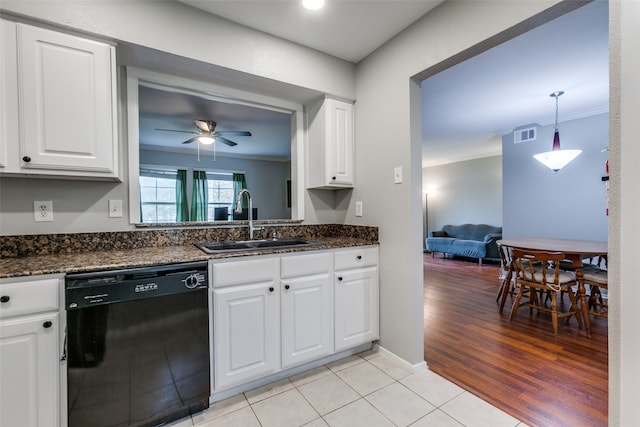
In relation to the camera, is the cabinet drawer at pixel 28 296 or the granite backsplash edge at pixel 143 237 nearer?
the cabinet drawer at pixel 28 296

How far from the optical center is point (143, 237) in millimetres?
1885

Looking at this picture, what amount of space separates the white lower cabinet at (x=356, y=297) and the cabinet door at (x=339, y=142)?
25.5 inches

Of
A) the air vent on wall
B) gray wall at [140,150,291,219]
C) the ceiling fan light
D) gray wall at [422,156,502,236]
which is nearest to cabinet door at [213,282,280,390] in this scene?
the ceiling fan light

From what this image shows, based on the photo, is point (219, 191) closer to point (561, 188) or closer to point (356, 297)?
point (356, 297)

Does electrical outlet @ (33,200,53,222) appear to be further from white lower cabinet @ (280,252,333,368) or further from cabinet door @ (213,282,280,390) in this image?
white lower cabinet @ (280,252,333,368)

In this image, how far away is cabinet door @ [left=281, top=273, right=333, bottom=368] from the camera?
1835 millimetres

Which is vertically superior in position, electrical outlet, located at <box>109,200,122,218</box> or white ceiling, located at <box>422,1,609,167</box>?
white ceiling, located at <box>422,1,609,167</box>

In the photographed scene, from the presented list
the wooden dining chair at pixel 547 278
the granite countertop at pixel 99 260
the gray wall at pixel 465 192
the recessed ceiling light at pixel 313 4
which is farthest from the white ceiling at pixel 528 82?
the granite countertop at pixel 99 260

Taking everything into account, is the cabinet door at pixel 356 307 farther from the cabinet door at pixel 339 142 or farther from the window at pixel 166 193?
the window at pixel 166 193

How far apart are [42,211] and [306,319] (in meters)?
1.69

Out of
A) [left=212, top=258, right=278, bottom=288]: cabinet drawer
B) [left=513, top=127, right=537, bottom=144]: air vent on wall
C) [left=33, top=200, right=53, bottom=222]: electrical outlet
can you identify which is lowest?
[left=212, top=258, right=278, bottom=288]: cabinet drawer

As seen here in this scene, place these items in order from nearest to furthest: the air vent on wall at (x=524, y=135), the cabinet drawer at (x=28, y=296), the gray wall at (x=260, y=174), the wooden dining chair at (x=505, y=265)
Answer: the cabinet drawer at (x=28, y=296) → the wooden dining chair at (x=505, y=265) → the air vent on wall at (x=524, y=135) → the gray wall at (x=260, y=174)

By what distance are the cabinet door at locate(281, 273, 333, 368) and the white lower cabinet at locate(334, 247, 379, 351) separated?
0.28 ft

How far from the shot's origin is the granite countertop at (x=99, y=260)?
4.06 feet
